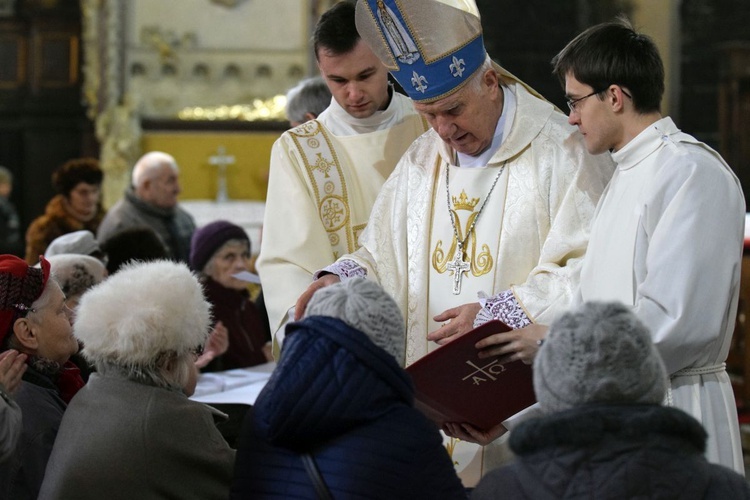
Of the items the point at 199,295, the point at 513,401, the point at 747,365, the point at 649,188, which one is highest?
the point at 649,188

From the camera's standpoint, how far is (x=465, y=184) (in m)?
3.61

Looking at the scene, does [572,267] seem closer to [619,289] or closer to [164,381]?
[619,289]

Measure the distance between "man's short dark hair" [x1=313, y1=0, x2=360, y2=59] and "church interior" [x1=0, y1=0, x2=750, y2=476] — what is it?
302 inches

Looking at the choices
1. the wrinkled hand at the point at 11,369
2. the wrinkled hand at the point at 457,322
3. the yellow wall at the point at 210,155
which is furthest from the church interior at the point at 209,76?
the wrinkled hand at the point at 457,322

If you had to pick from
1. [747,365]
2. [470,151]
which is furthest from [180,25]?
[470,151]

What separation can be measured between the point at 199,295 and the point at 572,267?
3.19 ft

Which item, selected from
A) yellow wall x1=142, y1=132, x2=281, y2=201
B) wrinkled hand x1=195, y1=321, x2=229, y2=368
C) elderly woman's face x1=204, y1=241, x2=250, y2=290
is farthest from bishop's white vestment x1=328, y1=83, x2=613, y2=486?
yellow wall x1=142, y1=132, x2=281, y2=201

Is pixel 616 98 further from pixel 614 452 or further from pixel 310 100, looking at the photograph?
pixel 310 100

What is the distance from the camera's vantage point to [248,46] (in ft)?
42.2

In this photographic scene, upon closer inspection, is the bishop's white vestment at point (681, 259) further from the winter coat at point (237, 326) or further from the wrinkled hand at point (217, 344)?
the winter coat at point (237, 326)

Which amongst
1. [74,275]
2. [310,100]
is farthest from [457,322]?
[310,100]

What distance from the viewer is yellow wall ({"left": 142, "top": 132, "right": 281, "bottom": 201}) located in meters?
12.4

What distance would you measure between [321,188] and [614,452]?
225 centimetres

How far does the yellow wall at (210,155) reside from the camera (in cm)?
1238
